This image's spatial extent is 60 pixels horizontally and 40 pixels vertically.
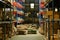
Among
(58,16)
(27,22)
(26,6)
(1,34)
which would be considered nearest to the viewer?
(58,16)

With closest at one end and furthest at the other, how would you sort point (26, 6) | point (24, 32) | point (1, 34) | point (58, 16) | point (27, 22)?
point (58, 16), point (1, 34), point (24, 32), point (27, 22), point (26, 6)

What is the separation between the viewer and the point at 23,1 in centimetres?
1330

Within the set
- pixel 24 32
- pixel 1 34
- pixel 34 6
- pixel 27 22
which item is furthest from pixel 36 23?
pixel 1 34

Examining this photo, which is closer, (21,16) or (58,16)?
(58,16)

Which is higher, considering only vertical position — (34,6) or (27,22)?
(34,6)

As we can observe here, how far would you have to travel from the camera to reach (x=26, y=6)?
13484mm

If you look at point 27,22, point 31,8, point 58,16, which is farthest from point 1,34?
point 31,8

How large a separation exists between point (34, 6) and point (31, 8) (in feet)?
1.03

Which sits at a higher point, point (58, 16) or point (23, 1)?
point (23, 1)

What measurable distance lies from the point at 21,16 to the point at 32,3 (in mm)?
1676

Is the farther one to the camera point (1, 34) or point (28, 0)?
point (28, 0)

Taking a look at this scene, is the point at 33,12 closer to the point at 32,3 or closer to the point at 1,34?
the point at 32,3

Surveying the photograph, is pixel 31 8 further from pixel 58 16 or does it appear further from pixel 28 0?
pixel 58 16

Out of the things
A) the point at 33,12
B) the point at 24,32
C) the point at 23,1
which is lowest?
the point at 24,32
